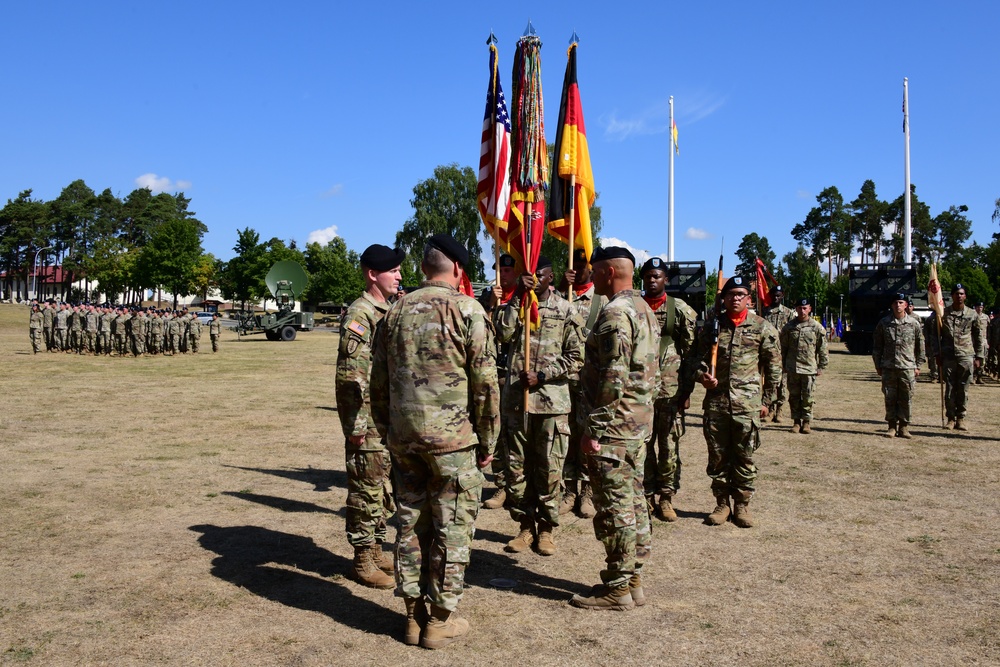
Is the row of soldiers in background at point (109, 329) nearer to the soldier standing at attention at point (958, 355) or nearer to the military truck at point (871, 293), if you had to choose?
the soldier standing at attention at point (958, 355)

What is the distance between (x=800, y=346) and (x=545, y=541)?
7966 mm

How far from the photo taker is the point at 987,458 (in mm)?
9344

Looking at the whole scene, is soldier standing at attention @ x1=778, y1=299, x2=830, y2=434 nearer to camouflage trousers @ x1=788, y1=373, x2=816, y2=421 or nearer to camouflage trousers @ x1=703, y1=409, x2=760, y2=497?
camouflage trousers @ x1=788, y1=373, x2=816, y2=421

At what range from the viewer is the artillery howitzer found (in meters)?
36.5

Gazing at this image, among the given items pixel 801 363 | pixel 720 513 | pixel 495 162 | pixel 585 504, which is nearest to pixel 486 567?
pixel 585 504

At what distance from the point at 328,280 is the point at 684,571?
72.9 metres

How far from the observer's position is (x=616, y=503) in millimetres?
4484

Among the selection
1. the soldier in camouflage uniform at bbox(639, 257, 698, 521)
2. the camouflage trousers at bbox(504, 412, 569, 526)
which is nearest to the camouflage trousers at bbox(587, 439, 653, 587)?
the camouflage trousers at bbox(504, 412, 569, 526)

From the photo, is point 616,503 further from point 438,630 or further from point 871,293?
point 871,293

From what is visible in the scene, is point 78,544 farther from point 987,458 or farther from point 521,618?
point 987,458

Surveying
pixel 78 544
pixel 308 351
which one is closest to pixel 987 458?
pixel 78 544

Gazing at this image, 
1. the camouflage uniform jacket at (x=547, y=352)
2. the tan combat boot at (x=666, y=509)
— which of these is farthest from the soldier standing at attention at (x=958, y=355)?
the camouflage uniform jacket at (x=547, y=352)

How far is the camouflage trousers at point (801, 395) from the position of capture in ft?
38.2

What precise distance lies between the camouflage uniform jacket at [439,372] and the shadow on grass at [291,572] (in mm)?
1184
